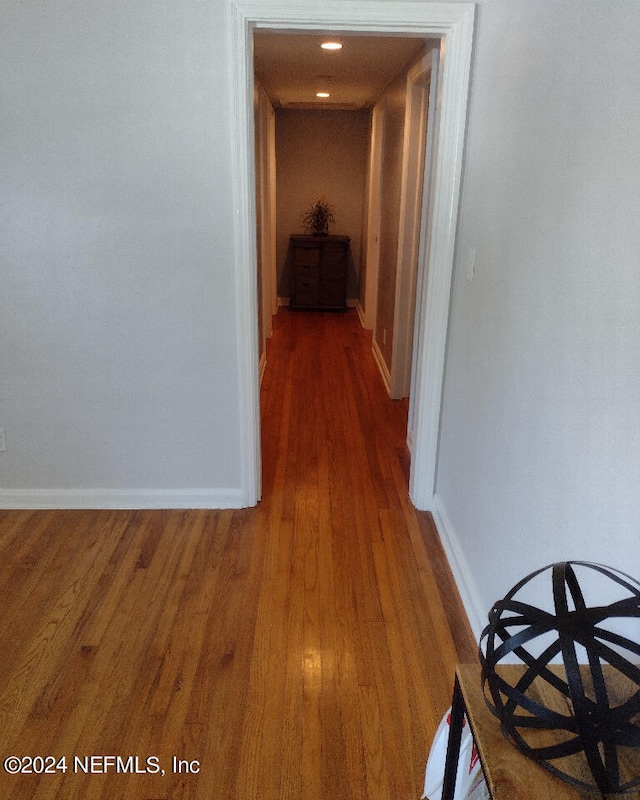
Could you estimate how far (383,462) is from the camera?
3316mm

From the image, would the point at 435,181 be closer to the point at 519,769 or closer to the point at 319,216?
the point at 519,769

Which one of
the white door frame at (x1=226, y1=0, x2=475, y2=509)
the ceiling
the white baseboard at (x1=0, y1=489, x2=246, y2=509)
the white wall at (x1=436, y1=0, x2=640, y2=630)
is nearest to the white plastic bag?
the white wall at (x1=436, y1=0, x2=640, y2=630)

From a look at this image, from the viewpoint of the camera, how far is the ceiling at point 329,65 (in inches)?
131

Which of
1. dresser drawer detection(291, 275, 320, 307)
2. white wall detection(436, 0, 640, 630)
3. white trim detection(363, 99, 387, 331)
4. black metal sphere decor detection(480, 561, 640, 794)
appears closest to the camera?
black metal sphere decor detection(480, 561, 640, 794)

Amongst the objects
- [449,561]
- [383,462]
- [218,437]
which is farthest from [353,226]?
[449,561]

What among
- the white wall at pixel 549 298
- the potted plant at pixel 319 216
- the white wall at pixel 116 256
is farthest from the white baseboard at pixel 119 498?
the potted plant at pixel 319 216

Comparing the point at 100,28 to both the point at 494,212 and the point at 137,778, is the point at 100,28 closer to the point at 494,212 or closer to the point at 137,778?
the point at 494,212

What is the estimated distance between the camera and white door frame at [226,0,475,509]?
7.18 feet

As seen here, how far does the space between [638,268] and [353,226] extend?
6.21 meters

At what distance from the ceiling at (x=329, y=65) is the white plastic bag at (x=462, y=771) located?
2.33 m

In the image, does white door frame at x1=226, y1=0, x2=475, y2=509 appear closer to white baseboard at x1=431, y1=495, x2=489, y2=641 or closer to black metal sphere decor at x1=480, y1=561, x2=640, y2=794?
white baseboard at x1=431, y1=495, x2=489, y2=641

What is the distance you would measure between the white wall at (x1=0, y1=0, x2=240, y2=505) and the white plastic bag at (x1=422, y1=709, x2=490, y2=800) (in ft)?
5.39

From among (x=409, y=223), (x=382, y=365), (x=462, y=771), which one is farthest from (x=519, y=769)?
(x=382, y=365)

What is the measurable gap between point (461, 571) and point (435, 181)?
1573 mm
